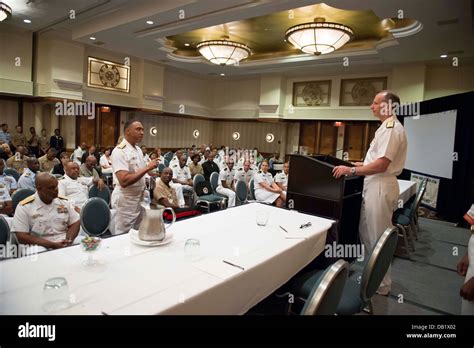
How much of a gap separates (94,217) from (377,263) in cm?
243

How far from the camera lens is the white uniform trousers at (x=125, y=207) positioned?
271 centimetres

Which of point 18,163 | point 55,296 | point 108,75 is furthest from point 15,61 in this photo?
point 55,296

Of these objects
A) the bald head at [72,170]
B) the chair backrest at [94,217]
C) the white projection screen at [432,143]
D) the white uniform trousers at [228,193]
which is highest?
the white projection screen at [432,143]

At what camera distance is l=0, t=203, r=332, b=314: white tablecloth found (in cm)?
118

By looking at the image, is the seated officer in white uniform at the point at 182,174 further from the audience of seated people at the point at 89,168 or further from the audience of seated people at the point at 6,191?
the audience of seated people at the point at 6,191

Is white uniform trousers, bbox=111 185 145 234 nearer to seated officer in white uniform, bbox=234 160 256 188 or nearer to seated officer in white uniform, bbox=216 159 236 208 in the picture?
seated officer in white uniform, bbox=216 159 236 208

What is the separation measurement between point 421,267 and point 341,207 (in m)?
2.02

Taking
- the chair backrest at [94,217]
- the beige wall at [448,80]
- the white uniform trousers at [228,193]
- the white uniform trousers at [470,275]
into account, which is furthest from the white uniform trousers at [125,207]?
the beige wall at [448,80]

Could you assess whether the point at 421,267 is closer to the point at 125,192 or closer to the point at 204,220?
the point at 204,220

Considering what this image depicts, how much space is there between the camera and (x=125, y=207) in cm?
272

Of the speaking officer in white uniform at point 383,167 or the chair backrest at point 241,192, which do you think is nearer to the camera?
the speaking officer in white uniform at point 383,167

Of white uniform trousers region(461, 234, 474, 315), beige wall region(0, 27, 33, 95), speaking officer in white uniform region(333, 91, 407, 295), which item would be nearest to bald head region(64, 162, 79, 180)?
A: speaking officer in white uniform region(333, 91, 407, 295)

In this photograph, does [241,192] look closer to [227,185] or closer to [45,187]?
[227,185]

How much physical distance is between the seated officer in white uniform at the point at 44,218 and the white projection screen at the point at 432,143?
7.16 metres
